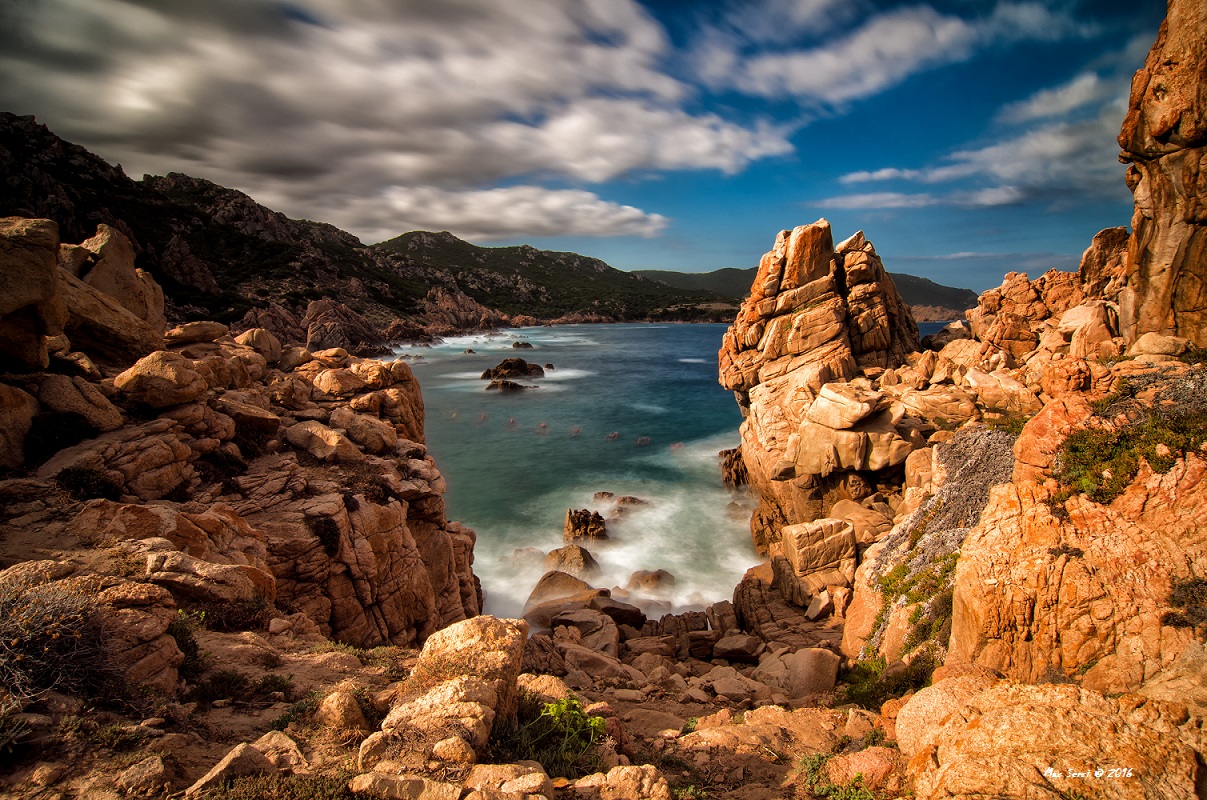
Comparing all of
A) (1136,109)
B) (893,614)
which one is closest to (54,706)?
(893,614)

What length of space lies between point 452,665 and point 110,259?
2098cm

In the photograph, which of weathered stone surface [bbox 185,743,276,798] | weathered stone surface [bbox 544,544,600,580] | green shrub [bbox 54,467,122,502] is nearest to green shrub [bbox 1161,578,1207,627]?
weathered stone surface [bbox 185,743,276,798]

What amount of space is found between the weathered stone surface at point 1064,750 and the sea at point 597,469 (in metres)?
19.3

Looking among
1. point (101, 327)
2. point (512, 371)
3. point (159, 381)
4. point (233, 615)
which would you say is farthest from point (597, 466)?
point (512, 371)

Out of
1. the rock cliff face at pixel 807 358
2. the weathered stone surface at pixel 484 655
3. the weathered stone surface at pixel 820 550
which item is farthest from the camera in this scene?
the rock cliff face at pixel 807 358

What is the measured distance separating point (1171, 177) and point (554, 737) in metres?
25.9

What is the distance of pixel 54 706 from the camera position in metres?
5.05

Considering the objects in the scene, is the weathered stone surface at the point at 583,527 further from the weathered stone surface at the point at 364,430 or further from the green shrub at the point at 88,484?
the green shrub at the point at 88,484

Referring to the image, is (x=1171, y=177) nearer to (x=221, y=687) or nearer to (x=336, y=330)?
(x=221, y=687)

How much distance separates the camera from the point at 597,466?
151ft

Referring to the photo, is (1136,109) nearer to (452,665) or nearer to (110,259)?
(452,665)

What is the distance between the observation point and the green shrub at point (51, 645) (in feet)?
16.8

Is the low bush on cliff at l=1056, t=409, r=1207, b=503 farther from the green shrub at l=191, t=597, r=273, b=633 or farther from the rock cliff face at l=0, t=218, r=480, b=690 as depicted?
the green shrub at l=191, t=597, r=273, b=633

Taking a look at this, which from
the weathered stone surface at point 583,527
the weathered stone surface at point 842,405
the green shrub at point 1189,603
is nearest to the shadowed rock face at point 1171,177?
the weathered stone surface at point 842,405
